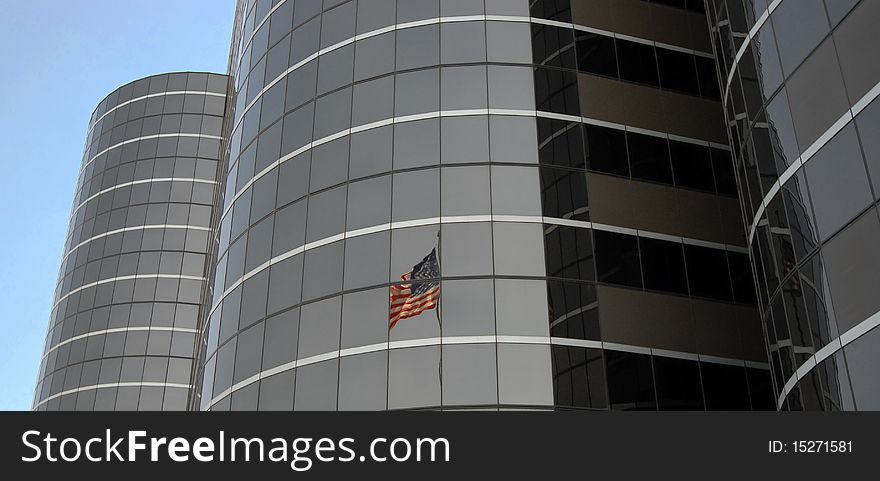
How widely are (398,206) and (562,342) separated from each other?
25.5 ft

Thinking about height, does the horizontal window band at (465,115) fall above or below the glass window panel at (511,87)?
below

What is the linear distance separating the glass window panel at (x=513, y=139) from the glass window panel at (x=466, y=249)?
121 inches

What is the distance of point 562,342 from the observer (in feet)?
108

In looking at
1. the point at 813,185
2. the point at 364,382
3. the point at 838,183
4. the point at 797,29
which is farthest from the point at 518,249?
Result: the point at 838,183

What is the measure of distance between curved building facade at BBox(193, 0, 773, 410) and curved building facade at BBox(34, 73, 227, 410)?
2612cm

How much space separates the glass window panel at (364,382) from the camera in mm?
32469

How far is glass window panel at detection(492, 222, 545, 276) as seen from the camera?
33.9 m

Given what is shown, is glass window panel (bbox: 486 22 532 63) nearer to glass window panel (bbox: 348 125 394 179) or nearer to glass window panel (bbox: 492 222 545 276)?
glass window panel (bbox: 348 125 394 179)

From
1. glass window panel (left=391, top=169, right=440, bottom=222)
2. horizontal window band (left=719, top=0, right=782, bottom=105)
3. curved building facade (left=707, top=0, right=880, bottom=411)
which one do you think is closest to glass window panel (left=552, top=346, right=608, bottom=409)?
curved building facade (left=707, top=0, right=880, bottom=411)

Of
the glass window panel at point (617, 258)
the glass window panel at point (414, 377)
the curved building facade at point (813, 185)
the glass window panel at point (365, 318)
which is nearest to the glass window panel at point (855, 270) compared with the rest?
the curved building facade at point (813, 185)

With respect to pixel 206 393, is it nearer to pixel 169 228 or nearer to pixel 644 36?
pixel 644 36

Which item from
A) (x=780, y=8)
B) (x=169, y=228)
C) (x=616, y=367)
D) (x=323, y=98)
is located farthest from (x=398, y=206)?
(x=169, y=228)

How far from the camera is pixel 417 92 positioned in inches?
1492

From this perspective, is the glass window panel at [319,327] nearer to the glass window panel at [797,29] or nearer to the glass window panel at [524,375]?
the glass window panel at [524,375]
